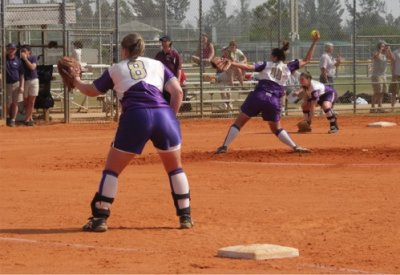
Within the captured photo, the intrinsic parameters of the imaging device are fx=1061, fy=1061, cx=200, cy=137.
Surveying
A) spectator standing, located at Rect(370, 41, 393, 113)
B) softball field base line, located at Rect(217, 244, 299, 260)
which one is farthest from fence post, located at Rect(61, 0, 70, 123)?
softball field base line, located at Rect(217, 244, 299, 260)

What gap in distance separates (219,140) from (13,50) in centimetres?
616

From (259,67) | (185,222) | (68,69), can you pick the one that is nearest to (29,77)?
(259,67)

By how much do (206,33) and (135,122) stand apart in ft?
67.2

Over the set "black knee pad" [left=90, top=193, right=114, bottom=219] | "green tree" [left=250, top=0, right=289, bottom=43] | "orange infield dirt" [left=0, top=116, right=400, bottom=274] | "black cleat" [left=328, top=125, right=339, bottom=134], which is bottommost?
"orange infield dirt" [left=0, top=116, right=400, bottom=274]

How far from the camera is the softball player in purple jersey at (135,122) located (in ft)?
33.6

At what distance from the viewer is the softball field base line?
8781 mm

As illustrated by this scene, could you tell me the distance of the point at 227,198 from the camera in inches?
512

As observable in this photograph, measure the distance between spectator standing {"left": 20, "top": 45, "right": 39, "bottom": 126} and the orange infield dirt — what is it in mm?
4565

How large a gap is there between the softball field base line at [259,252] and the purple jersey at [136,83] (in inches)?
77.3

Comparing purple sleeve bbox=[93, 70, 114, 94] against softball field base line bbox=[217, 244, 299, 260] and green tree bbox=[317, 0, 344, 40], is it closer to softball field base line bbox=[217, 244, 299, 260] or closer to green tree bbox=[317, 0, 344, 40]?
softball field base line bbox=[217, 244, 299, 260]

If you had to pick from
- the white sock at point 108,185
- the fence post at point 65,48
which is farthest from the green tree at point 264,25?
the white sock at point 108,185

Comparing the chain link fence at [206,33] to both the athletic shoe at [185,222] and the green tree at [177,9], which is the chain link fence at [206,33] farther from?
the athletic shoe at [185,222]

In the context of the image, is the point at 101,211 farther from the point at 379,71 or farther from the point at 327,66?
the point at 379,71

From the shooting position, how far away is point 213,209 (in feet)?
39.3
